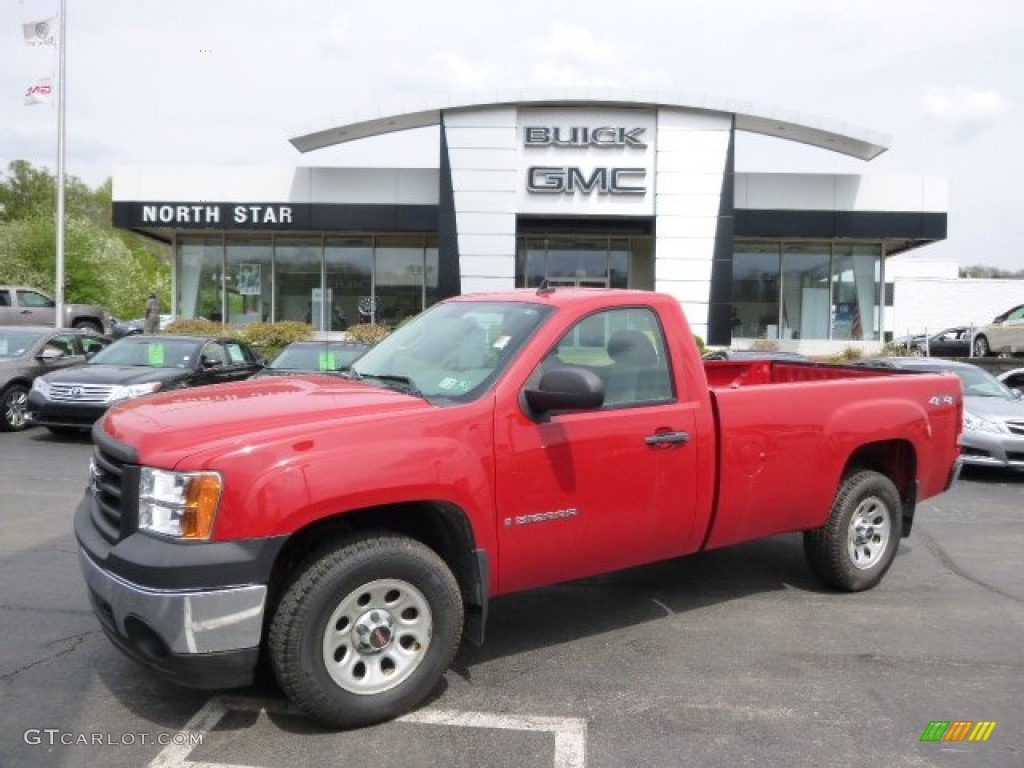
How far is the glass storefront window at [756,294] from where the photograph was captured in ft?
90.5

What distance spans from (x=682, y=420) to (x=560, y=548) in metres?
0.98

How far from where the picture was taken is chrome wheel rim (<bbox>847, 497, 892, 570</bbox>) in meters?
5.71

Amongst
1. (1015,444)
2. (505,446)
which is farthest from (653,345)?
(1015,444)

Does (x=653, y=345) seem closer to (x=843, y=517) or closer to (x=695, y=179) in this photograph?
(x=843, y=517)

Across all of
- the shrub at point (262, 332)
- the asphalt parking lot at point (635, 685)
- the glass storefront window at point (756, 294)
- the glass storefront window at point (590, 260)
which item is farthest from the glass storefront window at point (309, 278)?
the asphalt parking lot at point (635, 685)

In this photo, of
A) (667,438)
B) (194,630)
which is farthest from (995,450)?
(194,630)

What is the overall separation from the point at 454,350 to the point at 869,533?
3.14 m

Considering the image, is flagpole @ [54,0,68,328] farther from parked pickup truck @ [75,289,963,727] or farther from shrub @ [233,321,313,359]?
parked pickup truck @ [75,289,963,727]

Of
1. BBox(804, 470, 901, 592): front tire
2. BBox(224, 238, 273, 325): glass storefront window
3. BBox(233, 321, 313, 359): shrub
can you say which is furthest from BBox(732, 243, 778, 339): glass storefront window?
BBox(804, 470, 901, 592): front tire

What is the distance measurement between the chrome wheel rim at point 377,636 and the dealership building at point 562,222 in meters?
21.1

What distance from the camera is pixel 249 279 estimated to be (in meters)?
28.2

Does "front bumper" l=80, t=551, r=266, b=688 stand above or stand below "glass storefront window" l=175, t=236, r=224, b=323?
below

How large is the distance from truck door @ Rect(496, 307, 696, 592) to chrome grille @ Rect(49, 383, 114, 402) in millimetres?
9368

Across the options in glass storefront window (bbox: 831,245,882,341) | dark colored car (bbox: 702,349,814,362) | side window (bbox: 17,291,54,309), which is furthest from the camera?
glass storefront window (bbox: 831,245,882,341)
